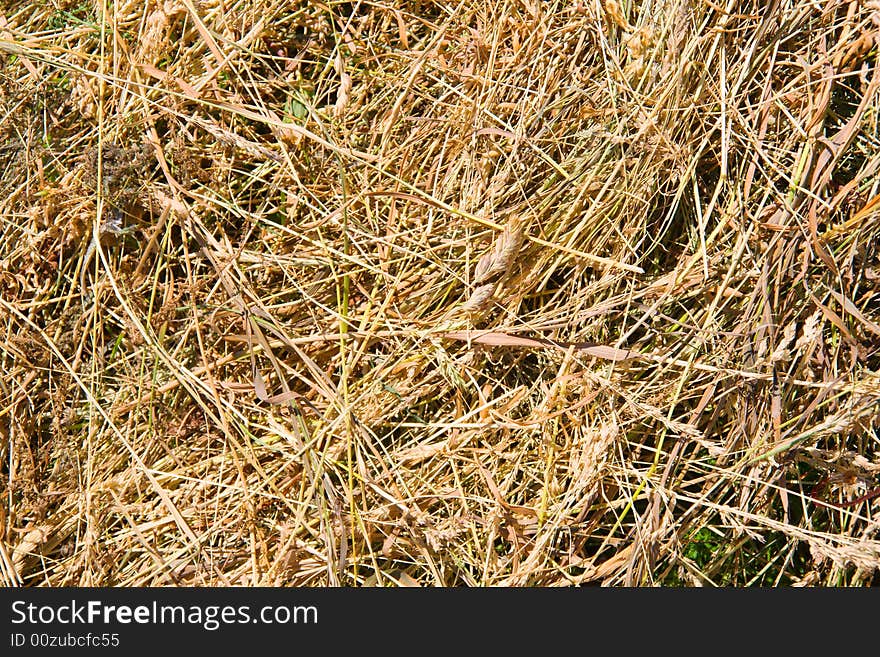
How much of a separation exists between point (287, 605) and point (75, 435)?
56 centimetres

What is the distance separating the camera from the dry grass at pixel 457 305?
60.0 inches

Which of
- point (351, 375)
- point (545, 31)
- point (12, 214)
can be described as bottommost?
point (351, 375)

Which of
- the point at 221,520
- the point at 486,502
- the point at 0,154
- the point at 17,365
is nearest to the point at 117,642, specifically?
the point at 221,520

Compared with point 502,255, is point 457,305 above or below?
below

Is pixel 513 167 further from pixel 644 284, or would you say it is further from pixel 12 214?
pixel 12 214

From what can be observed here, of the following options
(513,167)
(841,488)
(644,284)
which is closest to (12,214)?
(513,167)

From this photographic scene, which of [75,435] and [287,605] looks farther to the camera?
[75,435]

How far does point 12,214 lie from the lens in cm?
162

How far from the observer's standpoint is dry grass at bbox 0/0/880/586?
1.52 m

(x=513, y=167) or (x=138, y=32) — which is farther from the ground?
(x=138, y=32)

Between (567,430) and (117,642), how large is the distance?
36.8 inches

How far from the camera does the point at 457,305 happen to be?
1.57 metres

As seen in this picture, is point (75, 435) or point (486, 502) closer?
point (486, 502)

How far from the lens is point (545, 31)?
162 cm
